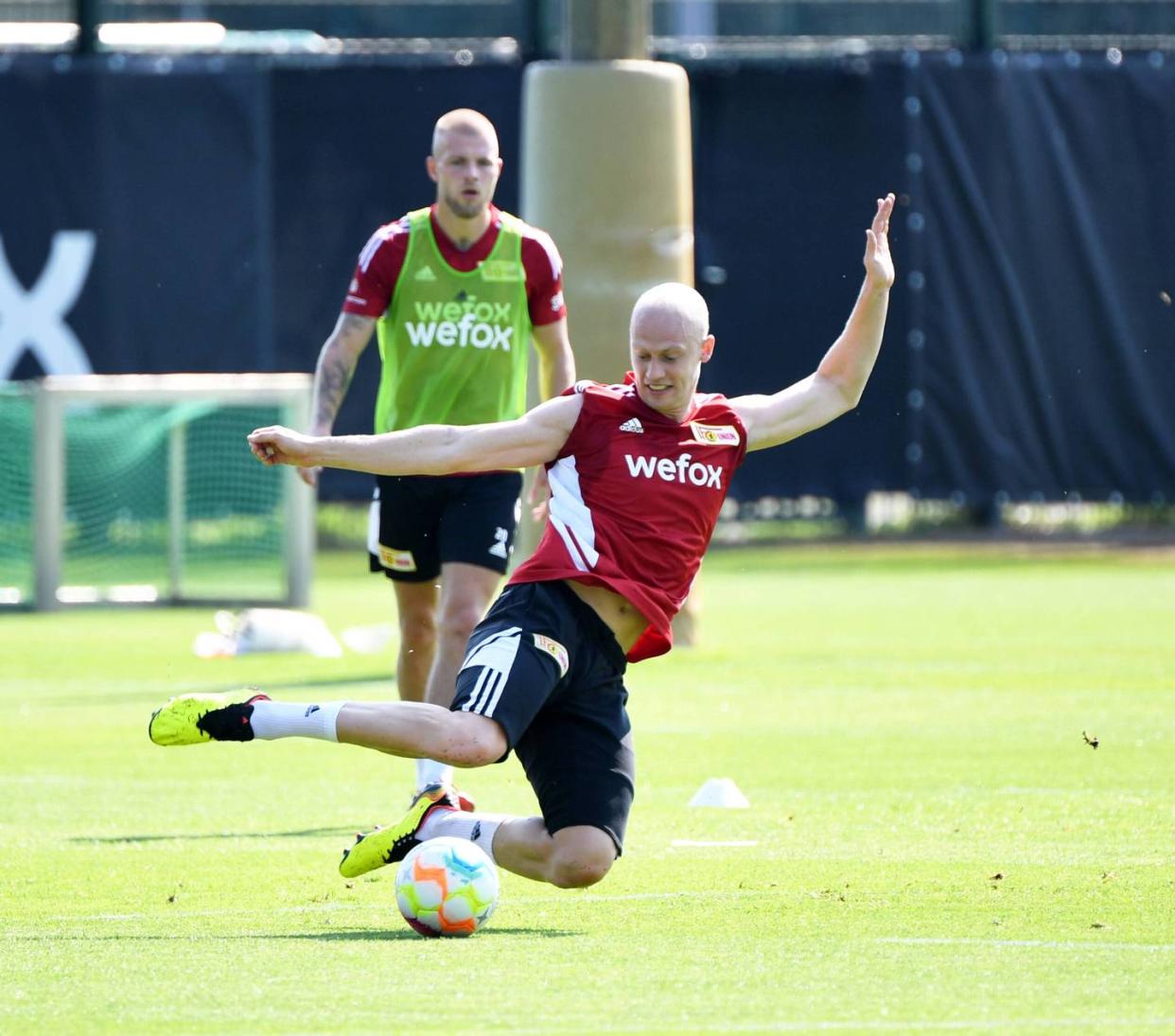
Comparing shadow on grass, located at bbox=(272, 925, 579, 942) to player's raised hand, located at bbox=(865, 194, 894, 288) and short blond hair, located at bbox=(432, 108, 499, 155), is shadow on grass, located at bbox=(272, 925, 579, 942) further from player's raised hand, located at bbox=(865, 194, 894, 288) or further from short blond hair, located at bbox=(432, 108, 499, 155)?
short blond hair, located at bbox=(432, 108, 499, 155)

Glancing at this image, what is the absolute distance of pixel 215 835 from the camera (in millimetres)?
8305

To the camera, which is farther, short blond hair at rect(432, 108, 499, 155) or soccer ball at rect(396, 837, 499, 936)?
short blond hair at rect(432, 108, 499, 155)

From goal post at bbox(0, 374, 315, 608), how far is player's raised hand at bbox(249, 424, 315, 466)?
1056 cm

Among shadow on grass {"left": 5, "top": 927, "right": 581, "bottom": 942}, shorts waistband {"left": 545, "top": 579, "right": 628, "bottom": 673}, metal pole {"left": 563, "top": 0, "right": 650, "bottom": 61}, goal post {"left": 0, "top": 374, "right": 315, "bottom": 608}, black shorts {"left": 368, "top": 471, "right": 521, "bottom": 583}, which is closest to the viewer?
shadow on grass {"left": 5, "top": 927, "right": 581, "bottom": 942}

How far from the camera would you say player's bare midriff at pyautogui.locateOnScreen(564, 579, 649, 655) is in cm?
678

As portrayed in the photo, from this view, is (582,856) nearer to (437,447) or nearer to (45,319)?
(437,447)

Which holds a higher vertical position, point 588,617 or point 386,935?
point 588,617

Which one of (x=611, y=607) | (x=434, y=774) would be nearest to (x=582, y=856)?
(x=611, y=607)

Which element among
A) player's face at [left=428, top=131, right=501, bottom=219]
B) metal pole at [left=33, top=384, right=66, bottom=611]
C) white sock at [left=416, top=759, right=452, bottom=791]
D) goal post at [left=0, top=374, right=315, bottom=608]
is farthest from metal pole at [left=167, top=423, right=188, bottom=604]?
white sock at [left=416, top=759, right=452, bottom=791]

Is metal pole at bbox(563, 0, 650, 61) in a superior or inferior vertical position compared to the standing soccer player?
superior

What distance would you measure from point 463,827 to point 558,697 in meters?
0.52

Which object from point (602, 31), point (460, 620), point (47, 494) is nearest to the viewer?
point (460, 620)

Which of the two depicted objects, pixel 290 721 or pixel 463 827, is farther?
pixel 463 827

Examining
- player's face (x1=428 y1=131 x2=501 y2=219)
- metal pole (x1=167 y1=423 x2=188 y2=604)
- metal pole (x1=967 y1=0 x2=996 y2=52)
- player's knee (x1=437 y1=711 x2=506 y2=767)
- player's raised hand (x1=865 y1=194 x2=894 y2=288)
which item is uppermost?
metal pole (x1=967 y1=0 x2=996 y2=52)
